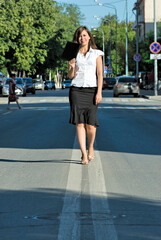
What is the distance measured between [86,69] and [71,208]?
11.5 feet

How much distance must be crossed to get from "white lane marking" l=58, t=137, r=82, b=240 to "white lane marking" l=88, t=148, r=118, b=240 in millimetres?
147

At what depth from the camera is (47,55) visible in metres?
84.9

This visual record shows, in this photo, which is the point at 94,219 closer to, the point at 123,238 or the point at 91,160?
the point at 123,238

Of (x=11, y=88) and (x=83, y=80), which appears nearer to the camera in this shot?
(x=83, y=80)

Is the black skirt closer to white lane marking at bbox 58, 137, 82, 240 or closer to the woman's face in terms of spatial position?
the woman's face

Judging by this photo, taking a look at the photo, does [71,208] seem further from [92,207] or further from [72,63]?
[72,63]

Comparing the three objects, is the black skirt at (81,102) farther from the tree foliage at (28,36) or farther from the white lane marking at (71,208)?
the tree foliage at (28,36)

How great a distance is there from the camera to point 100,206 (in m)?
6.22

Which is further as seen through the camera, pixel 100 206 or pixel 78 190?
pixel 78 190

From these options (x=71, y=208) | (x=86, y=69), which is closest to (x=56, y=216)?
(x=71, y=208)

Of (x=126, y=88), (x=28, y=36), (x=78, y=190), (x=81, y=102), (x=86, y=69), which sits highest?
(x=28, y=36)

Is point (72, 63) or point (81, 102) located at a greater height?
point (72, 63)

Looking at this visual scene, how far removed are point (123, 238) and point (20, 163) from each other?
15.9 feet

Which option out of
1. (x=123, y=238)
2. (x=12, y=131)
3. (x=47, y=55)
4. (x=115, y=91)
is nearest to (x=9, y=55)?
(x=47, y=55)
